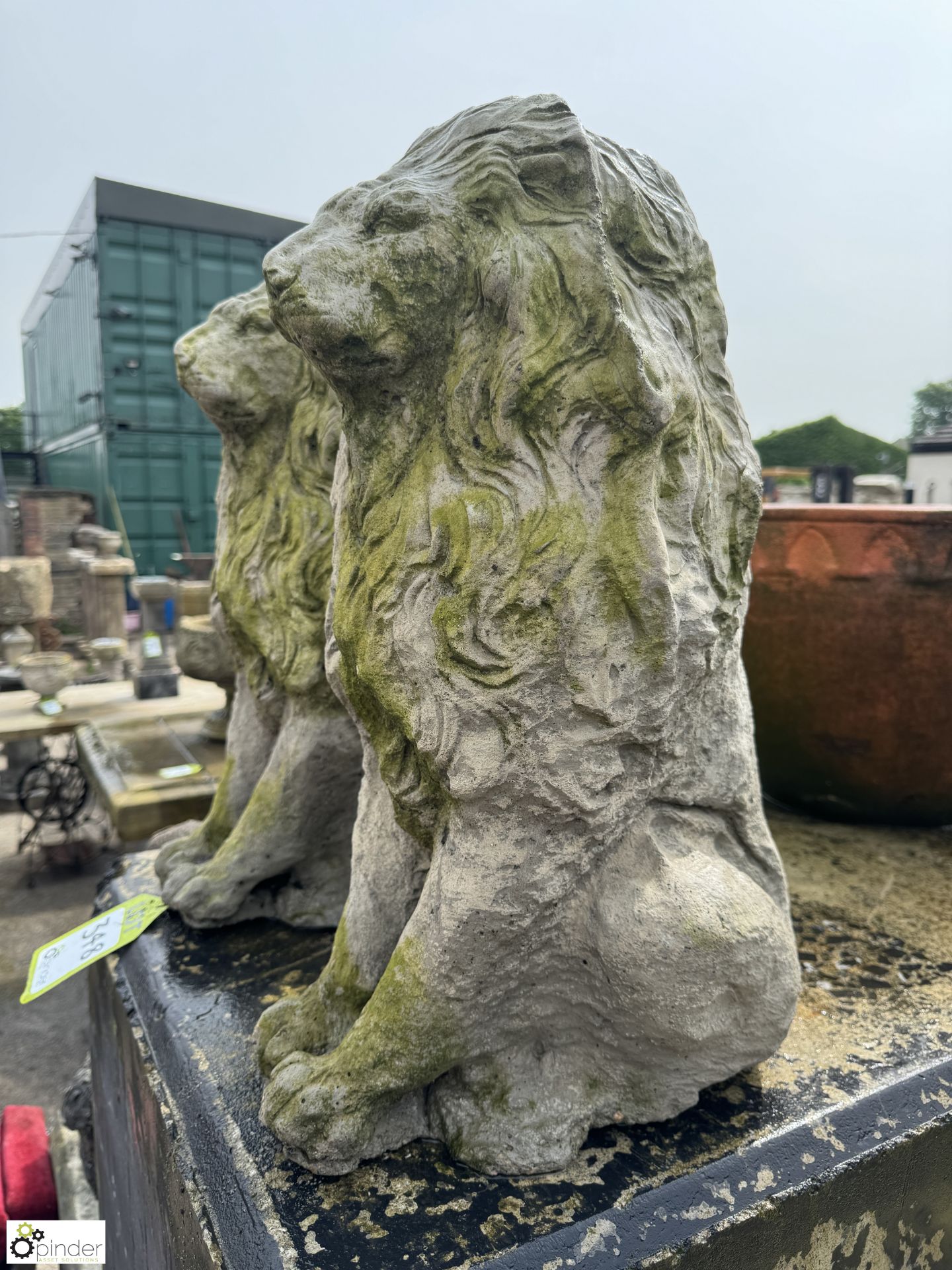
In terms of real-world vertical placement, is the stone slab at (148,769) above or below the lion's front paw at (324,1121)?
below

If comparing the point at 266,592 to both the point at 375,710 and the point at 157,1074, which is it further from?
the point at 157,1074

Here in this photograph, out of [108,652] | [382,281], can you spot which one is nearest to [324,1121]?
[382,281]

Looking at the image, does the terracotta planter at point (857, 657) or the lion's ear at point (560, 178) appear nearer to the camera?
the lion's ear at point (560, 178)

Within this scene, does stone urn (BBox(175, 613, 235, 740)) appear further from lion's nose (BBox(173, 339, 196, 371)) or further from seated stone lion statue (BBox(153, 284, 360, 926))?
lion's nose (BBox(173, 339, 196, 371))

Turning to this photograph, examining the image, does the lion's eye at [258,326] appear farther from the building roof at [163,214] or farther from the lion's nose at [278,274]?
the building roof at [163,214]

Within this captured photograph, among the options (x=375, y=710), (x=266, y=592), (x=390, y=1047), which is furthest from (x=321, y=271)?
(x=390, y=1047)

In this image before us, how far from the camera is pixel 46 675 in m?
4.67

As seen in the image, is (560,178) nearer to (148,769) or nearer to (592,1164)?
(592,1164)

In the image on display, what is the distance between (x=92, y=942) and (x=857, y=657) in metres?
1.77

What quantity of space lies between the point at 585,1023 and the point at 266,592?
3.09 feet

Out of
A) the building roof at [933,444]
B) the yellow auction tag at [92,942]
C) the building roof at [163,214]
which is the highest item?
the building roof at [163,214]

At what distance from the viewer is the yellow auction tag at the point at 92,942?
65.7 inches

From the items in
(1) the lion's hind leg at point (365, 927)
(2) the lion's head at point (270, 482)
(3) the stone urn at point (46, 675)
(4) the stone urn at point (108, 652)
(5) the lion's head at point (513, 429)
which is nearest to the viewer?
(5) the lion's head at point (513, 429)

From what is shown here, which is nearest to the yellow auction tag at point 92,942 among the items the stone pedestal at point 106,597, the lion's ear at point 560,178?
the lion's ear at point 560,178
